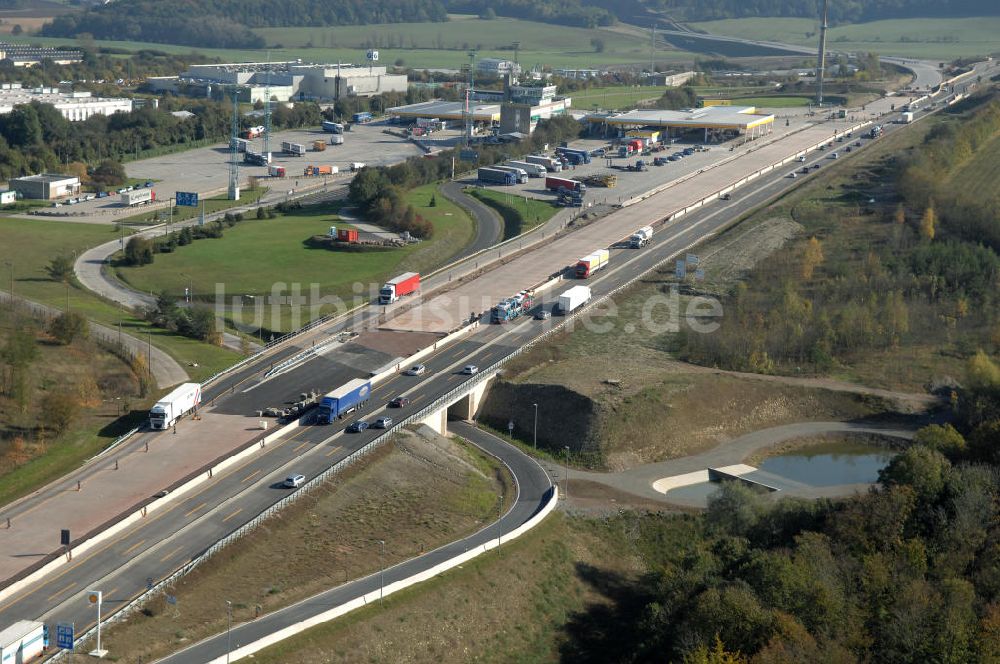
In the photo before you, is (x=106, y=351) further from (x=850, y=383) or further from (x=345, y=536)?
(x=850, y=383)

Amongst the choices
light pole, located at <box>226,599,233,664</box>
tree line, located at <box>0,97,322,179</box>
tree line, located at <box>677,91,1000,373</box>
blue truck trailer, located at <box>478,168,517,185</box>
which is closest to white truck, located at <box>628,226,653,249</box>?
tree line, located at <box>677,91,1000,373</box>

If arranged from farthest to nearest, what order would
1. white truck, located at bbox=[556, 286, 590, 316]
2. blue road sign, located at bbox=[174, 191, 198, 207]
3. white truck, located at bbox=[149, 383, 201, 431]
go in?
1. blue road sign, located at bbox=[174, 191, 198, 207]
2. white truck, located at bbox=[556, 286, 590, 316]
3. white truck, located at bbox=[149, 383, 201, 431]

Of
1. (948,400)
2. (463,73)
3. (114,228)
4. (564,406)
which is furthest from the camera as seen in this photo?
(463,73)

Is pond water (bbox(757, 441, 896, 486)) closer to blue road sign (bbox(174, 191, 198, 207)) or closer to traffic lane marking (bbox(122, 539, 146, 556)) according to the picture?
traffic lane marking (bbox(122, 539, 146, 556))

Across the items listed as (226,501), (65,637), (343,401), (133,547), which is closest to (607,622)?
(226,501)

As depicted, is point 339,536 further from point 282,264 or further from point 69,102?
point 69,102

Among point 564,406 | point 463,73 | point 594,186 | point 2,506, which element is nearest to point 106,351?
point 2,506

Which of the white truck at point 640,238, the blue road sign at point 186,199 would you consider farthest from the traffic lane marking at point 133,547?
the blue road sign at point 186,199
